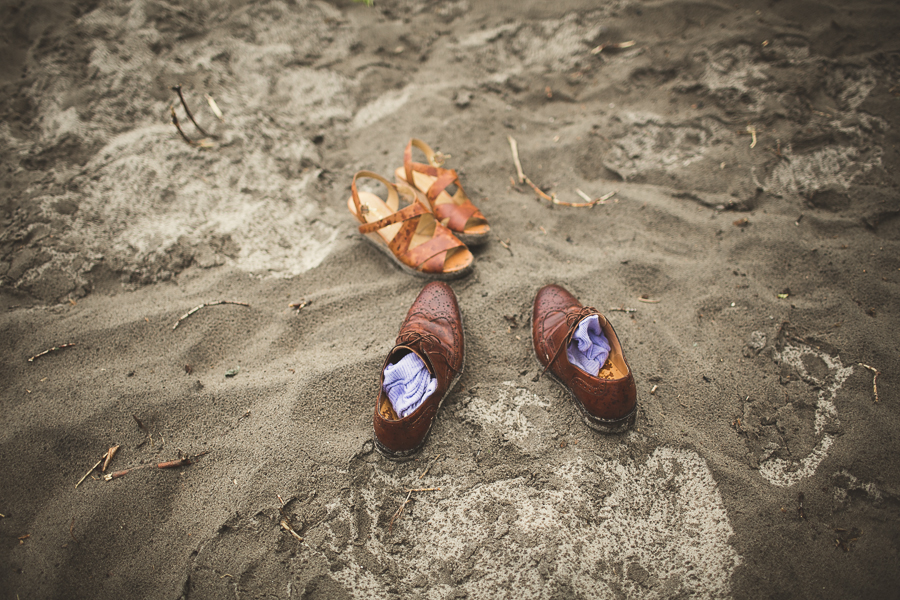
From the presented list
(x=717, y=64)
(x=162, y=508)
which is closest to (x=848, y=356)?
(x=717, y=64)

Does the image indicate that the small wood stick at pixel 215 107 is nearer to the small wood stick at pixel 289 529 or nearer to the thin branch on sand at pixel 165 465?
the thin branch on sand at pixel 165 465

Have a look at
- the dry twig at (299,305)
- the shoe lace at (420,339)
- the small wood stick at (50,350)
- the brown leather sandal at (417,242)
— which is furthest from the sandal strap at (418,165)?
the small wood stick at (50,350)

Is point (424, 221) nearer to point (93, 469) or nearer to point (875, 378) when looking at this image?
point (93, 469)

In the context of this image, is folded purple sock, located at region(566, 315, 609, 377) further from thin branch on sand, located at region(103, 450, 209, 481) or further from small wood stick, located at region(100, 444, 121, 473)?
small wood stick, located at region(100, 444, 121, 473)

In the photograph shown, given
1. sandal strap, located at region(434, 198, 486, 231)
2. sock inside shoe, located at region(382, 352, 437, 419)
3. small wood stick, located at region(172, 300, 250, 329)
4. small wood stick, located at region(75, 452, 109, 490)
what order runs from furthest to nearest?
1. sandal strap, located at region(434, 198, 486, 231)
2. small wood stick, located at region(172, 300, 250, 329)
3. sock inside shoe, located at region(382, 352, 437, 419)
4. small wood stick, located at region(75, 452, 109, 490)

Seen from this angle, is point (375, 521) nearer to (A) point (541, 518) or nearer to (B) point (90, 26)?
(A) point (541, 518)

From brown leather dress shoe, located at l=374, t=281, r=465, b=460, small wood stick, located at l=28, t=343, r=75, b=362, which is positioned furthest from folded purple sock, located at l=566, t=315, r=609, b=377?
small wood stick, located at l=28, t=343, r=75, b=362

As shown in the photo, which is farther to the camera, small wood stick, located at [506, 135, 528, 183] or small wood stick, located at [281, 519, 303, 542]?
small wood stick, located at [506, 135, 528, 183]
